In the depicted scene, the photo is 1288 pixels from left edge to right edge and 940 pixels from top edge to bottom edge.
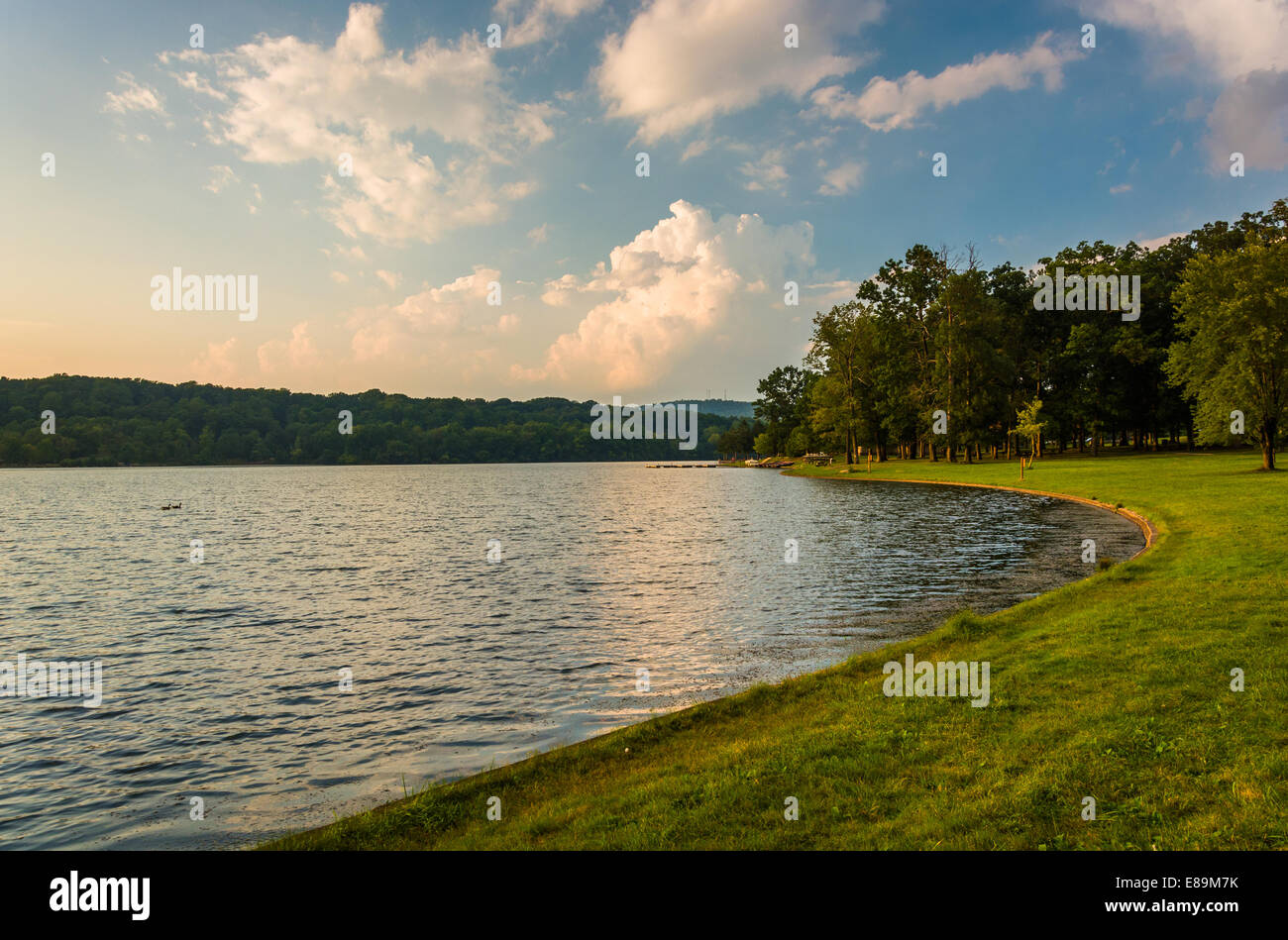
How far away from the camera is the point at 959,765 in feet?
26.3

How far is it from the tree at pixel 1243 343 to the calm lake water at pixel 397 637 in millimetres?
17653

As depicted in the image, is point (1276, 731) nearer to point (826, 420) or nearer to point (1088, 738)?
point (1088, 738)

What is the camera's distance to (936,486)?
72125 mm

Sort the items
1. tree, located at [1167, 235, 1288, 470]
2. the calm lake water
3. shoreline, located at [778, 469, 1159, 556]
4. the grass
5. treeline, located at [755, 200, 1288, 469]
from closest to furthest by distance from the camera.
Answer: the grass
the calm lake water
shoreline, located at [778, 469, 1159, 556]
tree, located at [1167, 235, 1288, 470]
treeline, located at [755, 200, 1288, 469]

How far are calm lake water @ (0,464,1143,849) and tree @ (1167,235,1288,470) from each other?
17.7 metres

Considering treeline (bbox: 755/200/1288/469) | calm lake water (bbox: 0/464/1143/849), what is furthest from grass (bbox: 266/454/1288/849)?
treeline (bbox: 755/200/1288/469)

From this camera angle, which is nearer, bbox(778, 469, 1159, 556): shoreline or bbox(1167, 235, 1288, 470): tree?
bbox(778, 469, 1159, 556): shoreline

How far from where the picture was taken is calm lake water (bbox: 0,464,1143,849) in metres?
11.1

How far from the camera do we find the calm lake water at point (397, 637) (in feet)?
36.3

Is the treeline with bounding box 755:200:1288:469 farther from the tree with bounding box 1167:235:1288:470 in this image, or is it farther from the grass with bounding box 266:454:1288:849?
the grass with bounding box 266:454:1288:849

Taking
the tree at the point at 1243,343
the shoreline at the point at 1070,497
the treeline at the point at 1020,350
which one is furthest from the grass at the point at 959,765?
the treeline at the point at 1020,350

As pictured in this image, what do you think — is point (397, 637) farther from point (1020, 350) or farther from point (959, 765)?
point (1020, 350)

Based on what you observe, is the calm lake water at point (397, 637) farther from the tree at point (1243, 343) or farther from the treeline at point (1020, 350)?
the treeline at point (1020, 350)

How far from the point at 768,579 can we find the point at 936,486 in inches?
2061
